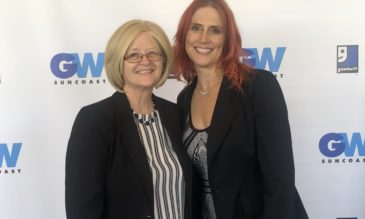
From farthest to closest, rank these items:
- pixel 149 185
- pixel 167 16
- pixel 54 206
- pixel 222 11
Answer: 1. pixel 54 206
2. pixel 167 16
3. pixel 222 11
4. pixel 149 185

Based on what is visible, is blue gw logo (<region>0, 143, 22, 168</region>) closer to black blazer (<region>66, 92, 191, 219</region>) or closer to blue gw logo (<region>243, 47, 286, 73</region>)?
black blazer (<region>66, 92, 191, 219</region>)

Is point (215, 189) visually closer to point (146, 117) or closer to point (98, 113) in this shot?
point (146, 117)

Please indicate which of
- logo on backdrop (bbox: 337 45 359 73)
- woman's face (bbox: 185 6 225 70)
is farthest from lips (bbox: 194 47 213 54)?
logo on backdrop (bbox: 337 45 359 73)

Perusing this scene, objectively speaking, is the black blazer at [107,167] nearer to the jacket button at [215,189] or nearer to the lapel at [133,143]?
the lapel at [133,143]

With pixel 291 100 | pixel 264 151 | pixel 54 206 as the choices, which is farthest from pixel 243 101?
pixel 54 206

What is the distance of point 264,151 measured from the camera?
53.1 inches

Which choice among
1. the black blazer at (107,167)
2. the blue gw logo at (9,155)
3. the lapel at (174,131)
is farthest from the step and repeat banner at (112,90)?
the black blazer at (107,167)

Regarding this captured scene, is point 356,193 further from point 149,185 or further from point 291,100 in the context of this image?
point 149,185

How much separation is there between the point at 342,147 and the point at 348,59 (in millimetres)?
482

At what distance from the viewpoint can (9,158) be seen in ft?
6.82

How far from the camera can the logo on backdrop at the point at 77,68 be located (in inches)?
78.5

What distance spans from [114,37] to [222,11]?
1.53 ft

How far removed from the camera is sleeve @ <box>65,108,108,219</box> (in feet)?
3.88

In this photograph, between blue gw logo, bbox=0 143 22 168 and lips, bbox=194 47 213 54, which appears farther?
blue gw logo, bbox=0 143 22 168
